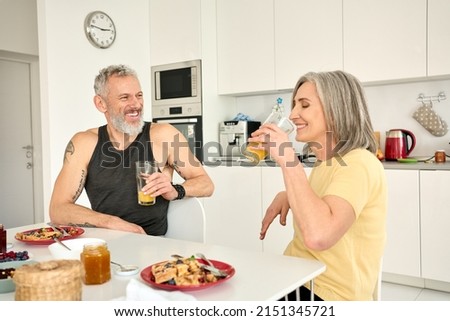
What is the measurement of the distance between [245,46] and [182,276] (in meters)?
3.14

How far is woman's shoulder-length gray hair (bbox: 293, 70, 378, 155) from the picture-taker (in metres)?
1.33

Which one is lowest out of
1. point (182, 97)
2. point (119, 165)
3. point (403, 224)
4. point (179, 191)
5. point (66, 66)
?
point (403, 224)

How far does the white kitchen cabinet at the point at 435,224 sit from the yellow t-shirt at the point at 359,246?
1.75 meters

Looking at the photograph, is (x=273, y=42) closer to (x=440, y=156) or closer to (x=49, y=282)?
(x=440, y=156)

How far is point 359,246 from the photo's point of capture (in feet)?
4.22

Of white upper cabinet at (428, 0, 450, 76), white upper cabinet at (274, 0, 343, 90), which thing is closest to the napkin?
white upper cabinet at (428, 0, 450, 76)

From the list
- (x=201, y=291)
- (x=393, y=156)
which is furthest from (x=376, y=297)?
(x=393, y=156)

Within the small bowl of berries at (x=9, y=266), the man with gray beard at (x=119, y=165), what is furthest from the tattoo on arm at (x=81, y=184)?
the small bowl of berries at (x=9, y=266)

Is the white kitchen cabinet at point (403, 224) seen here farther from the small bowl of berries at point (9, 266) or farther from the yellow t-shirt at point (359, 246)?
the small bowl of berries at point (9, 266)

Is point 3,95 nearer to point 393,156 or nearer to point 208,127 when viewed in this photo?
point 208,127

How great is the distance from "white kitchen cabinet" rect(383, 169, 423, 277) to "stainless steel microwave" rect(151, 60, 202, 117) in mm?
1782

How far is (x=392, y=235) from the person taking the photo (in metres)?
3.02

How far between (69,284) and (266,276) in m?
0.47

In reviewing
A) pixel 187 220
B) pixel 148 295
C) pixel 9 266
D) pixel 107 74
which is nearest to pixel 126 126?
pixel 107 74
